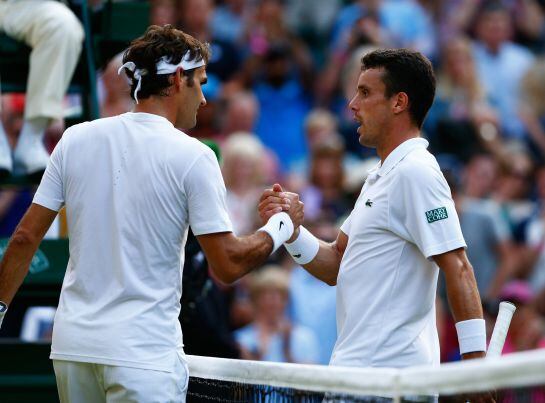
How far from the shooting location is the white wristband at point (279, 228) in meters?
4.84

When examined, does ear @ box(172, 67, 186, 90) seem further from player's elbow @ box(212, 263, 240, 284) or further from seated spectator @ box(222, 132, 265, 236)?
seated spectator @ box(222, 132, 265, 236)

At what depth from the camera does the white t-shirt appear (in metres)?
4.39

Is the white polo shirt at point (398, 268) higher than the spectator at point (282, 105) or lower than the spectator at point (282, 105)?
higher

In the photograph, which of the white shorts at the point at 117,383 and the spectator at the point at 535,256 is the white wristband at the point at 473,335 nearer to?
the white shorts at the point at 117,383

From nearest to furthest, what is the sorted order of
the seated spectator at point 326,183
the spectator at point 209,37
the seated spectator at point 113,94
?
the seated spectator at point 113,94
the seated spectator at point 326,183
the spectator at point 209,37

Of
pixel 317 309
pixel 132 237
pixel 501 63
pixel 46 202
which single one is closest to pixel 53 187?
pixel 46 202

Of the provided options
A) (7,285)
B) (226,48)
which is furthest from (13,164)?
(226,48)

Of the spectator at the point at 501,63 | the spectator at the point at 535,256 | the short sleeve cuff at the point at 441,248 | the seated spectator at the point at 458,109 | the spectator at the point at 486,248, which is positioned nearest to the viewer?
the short sleeve cuff at the point at 441,248

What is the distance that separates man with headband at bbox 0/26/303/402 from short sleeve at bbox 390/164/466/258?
54cm

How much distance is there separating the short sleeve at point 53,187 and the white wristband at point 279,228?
29.8 inches

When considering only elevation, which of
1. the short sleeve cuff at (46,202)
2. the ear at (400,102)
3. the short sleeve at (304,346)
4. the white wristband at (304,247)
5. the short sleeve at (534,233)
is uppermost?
the ear at (400,102)

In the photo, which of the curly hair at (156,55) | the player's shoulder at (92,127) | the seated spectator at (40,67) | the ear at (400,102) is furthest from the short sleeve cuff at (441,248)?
the seated spectator at (40,67)

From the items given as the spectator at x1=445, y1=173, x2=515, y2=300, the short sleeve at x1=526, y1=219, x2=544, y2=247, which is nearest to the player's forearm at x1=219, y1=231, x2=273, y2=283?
the spectator at x1=445, y1=173, x2=515, y2=300

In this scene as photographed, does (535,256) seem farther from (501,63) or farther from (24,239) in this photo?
(24,239)
